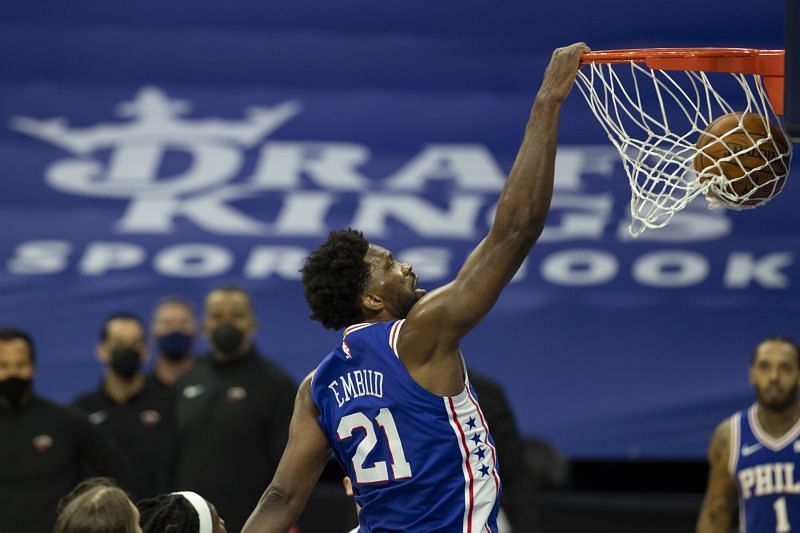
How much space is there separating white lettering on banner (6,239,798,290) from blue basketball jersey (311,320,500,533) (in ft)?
15.4

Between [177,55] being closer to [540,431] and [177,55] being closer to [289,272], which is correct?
[289,272]

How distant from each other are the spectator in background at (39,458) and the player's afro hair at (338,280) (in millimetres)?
2981

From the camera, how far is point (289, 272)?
8930mm

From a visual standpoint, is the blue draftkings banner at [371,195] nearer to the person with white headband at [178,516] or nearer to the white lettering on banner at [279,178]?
the white lettering on banner at [279,178]

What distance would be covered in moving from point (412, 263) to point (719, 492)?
2.48 m

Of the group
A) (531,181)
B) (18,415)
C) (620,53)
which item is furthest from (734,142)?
(18,415)

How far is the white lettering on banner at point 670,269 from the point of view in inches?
343

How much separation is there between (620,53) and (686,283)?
15.8 ft

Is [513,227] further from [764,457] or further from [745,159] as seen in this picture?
[764,457]

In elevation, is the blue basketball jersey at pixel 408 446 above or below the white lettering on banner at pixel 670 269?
below

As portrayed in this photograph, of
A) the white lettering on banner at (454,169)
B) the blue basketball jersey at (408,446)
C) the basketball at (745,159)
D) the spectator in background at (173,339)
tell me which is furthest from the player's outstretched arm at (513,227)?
the white lettering on banner at (454,169)

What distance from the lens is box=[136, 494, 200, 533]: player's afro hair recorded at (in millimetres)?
3904

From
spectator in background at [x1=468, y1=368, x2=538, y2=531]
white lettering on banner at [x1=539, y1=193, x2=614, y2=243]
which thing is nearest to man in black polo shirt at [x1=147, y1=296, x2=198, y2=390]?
spectator in background at [x1=468, y1=368, x2=538, y2=531]

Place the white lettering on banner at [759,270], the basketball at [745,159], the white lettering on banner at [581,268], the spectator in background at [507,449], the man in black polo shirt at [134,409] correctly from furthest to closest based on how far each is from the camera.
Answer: the white lettering on banner at [581,268] → the white lettering on banner at [759,270] → the man in black polo shirt at [134,409] → the spectator in background at [507,449] → the basketball at [745,159]
